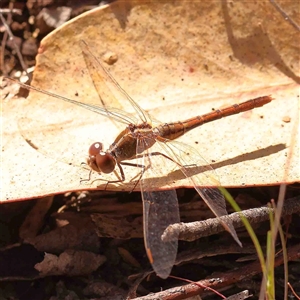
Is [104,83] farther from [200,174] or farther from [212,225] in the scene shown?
[212,225]

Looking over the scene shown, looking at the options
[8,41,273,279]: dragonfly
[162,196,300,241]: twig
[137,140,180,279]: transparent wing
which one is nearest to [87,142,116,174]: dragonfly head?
[8,41,273,279]: dragonfly

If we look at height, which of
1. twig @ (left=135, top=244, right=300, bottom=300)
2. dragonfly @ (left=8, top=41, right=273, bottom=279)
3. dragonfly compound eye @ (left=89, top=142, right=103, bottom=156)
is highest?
dragonfly compound eye @ (left=89, top=142, right=103, bottom=156)

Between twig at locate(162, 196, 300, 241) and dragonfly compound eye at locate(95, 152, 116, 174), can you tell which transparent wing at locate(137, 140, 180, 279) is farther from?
dragonfly compound eye at locate(95, 152, 116, 174)

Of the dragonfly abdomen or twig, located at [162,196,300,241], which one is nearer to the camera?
twig, located at [162,196,300,241]

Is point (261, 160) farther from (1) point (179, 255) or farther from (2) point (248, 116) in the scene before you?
A: (1) point (179, 255)

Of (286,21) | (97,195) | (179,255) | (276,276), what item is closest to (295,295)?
(276,276)
